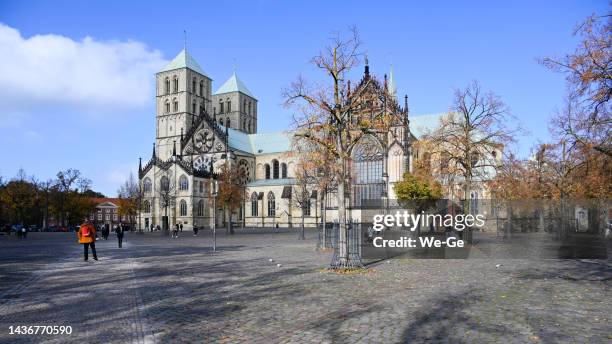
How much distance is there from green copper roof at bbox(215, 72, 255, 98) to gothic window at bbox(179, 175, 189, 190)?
32.8 m

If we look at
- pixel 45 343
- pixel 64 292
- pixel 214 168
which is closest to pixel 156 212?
pixel 214 168

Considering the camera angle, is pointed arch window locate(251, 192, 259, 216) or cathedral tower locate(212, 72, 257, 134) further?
cathedral tower locate(212, 72, 257, 134)

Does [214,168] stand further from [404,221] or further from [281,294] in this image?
[281,294]

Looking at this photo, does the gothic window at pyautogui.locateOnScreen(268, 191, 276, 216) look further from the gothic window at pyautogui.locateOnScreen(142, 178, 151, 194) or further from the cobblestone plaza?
the cobblestone plaza

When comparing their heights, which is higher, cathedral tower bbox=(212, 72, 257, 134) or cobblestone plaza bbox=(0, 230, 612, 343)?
cathedral tower bbox=(212, 72, 257, 134)

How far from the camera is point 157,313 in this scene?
9.28 metres

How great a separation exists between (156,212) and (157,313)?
78.5 meters

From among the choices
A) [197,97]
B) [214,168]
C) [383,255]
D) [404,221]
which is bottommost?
[383,255]

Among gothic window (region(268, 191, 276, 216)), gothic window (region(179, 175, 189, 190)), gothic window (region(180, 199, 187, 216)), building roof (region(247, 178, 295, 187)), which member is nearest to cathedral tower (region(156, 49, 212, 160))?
gothic window (region(179, 175, 189, 190))

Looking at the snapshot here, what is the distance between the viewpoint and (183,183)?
80062 millimetres

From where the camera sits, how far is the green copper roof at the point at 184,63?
95688 mm

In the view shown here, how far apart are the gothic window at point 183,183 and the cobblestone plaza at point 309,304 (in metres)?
63.1

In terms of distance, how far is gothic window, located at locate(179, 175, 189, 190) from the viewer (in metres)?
79.6

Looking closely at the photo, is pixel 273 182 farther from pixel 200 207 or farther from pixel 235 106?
pixel 235 106
